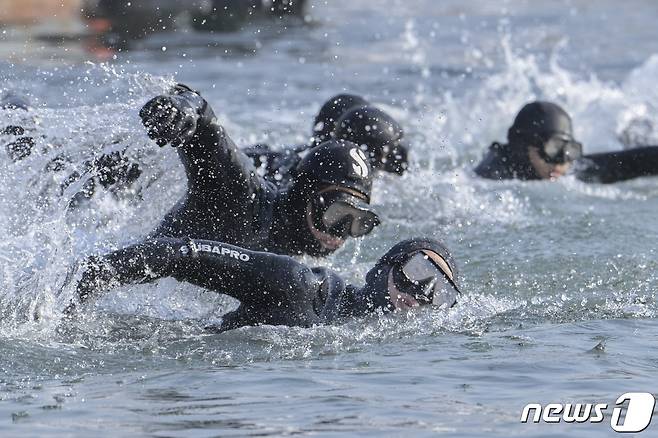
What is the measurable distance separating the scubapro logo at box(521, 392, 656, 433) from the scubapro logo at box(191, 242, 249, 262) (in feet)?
4.86

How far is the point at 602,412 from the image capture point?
20.0 feet

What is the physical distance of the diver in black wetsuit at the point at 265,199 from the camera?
24.6 feet

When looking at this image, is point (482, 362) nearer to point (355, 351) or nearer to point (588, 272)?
point (355, 351)

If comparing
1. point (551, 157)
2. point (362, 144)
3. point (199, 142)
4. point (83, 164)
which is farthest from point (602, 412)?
point (551, 157)

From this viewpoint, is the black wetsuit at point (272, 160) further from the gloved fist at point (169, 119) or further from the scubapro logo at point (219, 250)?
the scubapro logo at point (219, 250)

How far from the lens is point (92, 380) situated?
254 inches

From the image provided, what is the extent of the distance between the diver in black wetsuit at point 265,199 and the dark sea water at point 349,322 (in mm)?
371

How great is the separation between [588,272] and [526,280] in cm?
43

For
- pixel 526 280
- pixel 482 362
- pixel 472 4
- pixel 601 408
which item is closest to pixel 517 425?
pixel 601 408

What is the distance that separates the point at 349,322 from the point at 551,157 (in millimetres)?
5016

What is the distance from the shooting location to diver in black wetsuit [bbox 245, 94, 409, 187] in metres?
9.67

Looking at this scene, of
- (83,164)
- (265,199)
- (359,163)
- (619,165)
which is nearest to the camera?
(359,163)

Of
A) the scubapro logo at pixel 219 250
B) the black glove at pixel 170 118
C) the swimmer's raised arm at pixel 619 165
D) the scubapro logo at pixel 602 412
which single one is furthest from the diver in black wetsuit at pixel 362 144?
the scubapro logo at pixel 602 412

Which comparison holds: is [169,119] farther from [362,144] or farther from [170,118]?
[362,144]
